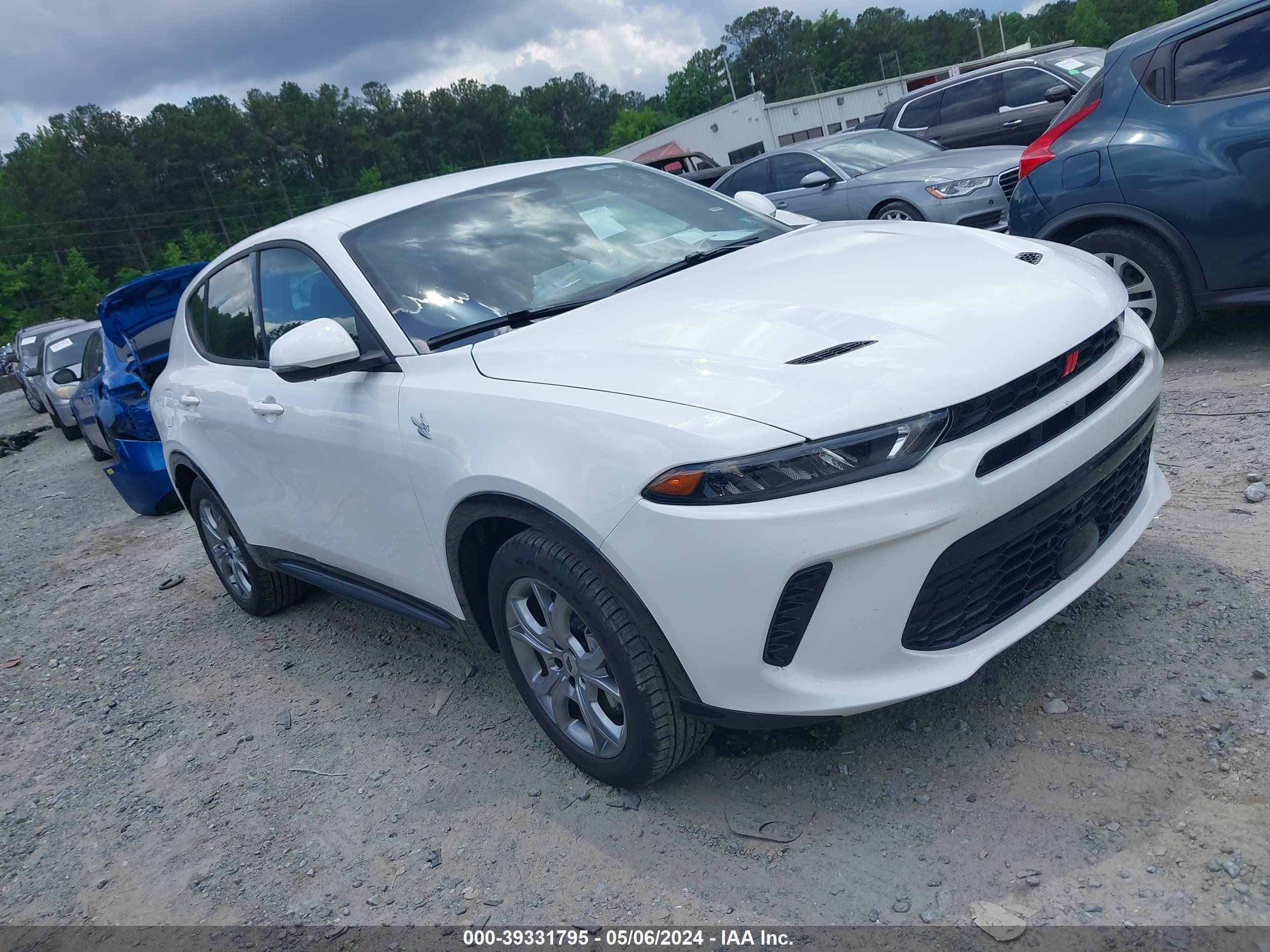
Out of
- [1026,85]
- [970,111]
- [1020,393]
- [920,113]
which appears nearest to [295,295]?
[1020,393]

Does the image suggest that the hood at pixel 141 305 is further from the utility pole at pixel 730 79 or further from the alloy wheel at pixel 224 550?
the utility pole at pixel 730 79

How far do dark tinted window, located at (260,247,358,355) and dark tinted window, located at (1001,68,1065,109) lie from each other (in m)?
11.7

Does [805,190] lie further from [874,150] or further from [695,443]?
[695,443]

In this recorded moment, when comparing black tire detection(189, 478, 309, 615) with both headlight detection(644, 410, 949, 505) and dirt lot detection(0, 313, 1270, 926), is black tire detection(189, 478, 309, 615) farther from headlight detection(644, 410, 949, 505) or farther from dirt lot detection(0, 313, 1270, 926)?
headlight detection(644, 410, 949, 505)

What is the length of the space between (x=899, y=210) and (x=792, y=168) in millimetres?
2134

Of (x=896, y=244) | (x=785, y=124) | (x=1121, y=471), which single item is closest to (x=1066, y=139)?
(x=896, y=244)

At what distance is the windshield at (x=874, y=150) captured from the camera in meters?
10.5

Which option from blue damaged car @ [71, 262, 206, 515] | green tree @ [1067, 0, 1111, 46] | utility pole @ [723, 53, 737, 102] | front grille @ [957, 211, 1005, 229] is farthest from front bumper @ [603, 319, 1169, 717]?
green tree @ [1067, 0, 1111, 46]

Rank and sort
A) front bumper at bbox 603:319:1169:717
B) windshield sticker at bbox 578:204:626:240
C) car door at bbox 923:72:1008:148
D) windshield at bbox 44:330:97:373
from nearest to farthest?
front bumper at bbox 603:319:1169:717
windshield sticker at bbox 578:204:626:240
car door at bbox 923:72:1008:148
windshield at bbox 44:330:97:373

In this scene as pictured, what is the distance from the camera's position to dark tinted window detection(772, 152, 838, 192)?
10.8 m

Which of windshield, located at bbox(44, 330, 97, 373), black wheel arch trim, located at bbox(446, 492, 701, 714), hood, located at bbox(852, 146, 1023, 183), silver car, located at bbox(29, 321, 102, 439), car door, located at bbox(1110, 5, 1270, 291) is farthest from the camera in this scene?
windshield, located at bbox(44, 330, 97, 373)

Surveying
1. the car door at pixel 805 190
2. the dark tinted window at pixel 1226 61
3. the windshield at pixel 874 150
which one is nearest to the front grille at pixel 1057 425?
the dark tinted window at pixel 1226 61

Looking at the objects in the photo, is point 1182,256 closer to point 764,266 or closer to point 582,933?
point 764,266

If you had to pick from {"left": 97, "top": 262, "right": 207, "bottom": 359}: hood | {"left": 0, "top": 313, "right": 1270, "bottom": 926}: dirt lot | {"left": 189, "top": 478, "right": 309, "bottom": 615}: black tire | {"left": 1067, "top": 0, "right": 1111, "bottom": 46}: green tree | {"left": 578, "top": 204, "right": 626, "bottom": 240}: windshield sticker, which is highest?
{"left": 1067, "top": 0, "right": 1111, "bottom": 46}: green tree
